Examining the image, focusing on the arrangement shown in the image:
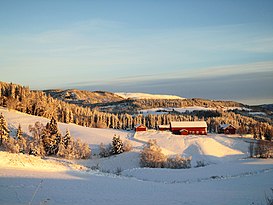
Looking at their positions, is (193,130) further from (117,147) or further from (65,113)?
(65,113)

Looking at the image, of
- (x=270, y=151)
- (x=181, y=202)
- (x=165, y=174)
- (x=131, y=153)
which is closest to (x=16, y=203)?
(x=181, y=202)

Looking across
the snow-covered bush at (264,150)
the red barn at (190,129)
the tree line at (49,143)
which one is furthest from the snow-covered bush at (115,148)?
the red barn at (190,129)

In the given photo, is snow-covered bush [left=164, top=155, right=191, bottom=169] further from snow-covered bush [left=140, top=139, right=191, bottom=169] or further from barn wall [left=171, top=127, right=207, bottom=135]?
barn wall [left=171, top=127, right=207, bottom=135]

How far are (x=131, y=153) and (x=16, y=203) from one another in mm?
44650

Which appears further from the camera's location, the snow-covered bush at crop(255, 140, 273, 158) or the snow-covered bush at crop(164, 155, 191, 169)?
the snow-covered bush at crop(255, 140, 273, 158)

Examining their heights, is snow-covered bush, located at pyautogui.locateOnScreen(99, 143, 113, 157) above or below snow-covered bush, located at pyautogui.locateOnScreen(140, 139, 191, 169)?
below

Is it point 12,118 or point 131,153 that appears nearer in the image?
point 131,153

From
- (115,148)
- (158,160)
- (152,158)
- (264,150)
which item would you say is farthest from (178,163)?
(264,150)

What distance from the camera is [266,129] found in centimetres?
8869

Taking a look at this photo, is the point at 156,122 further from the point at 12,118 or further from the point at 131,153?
the point at 131,153

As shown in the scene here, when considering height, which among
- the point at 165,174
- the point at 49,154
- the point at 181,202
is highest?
the point at 181,202

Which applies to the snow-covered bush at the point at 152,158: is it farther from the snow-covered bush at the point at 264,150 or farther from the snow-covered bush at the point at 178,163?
the snow-covered bush at the point at 264,150

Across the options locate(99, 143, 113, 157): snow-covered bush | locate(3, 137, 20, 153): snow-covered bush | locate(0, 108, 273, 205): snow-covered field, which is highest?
locate(0, 108, 273, 205): snow-covered field

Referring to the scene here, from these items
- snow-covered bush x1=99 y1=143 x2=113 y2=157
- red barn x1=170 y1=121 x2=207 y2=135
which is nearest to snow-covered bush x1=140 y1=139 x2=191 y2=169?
snow-covered bush x1=99 y1=143 x2=113 y2=157
